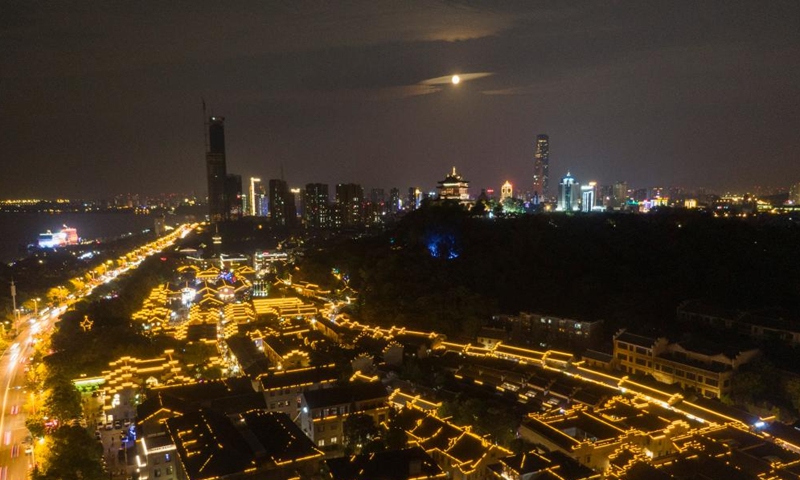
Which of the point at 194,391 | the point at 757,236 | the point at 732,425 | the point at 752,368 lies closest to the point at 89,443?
the point at 194,391

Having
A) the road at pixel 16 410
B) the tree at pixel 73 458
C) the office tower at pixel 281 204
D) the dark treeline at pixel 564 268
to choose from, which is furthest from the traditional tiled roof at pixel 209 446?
the office tower at pixel 281 204

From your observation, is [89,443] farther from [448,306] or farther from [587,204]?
[587,204]

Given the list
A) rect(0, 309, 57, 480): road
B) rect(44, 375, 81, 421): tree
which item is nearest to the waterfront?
rect(0, 309, 57, 480): road

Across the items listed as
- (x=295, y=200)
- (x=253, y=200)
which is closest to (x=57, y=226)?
(x=253, y=200)

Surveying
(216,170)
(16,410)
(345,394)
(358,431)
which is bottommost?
(16,410)

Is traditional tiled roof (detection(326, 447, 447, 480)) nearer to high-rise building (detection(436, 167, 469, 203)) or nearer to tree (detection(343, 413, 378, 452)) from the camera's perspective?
tree (detection(343, 413, 378, 452))

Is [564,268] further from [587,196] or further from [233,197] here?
[233,197]

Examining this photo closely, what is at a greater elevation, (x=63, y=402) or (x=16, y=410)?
(x=63, y=402)
